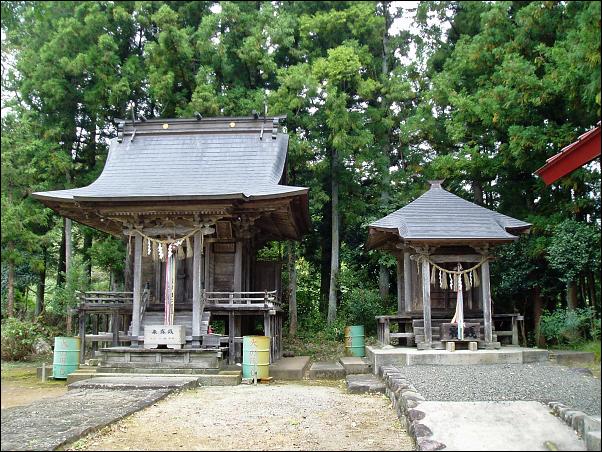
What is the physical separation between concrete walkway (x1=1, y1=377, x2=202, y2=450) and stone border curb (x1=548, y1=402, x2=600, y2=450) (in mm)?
4837

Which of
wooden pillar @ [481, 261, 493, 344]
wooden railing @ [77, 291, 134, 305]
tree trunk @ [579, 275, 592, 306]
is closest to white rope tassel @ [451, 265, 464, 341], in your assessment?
wooden pillar @ [481, 261, 493, 344]

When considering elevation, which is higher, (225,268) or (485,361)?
(225,268)

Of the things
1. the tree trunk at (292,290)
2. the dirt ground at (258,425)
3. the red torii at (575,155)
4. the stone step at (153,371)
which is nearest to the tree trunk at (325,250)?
the tree trunk at (292,290)

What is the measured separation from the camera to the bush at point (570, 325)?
43.4 ft

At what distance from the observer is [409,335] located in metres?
13.2

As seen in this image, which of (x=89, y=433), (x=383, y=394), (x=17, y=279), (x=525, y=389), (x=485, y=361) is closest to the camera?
(x=89, y=433)

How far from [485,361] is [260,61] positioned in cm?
1421

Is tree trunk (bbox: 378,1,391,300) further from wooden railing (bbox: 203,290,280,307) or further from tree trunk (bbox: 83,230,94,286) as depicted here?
tree trunk (bbox: 83,230,94,286)

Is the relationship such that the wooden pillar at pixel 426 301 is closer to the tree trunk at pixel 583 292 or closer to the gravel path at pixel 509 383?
→ the gravel path at pixel 509 383

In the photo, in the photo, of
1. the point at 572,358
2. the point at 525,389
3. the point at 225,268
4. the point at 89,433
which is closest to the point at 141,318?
the point at 225,268

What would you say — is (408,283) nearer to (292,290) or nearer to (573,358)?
(573,358)

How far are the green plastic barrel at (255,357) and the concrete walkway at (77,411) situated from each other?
4.03 feet

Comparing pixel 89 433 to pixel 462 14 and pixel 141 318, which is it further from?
pixel 462 14

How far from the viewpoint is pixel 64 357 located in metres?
12.2
